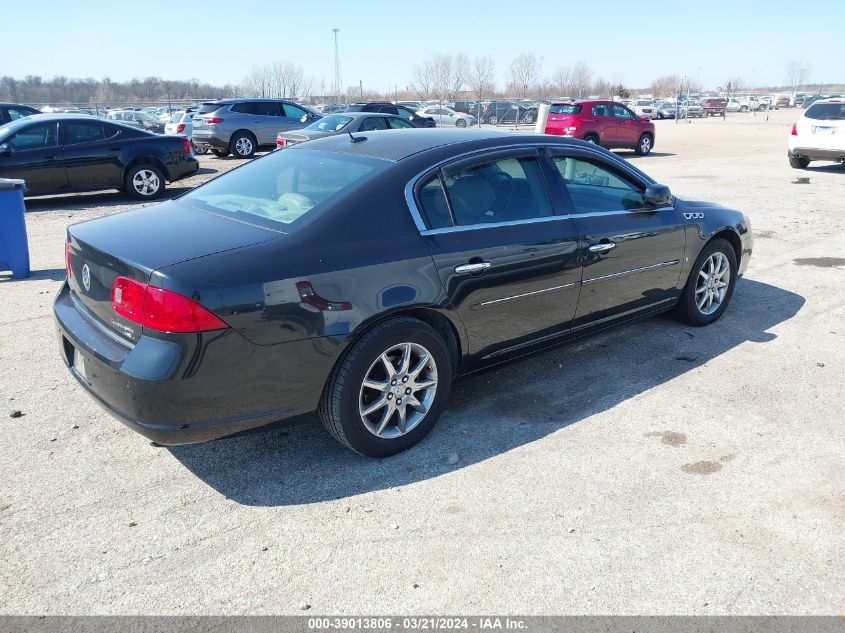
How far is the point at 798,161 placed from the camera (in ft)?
56.9

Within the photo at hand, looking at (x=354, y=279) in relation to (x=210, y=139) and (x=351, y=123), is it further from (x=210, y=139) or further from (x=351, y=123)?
(x=210, y=139)

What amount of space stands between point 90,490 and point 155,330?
38.7 inches

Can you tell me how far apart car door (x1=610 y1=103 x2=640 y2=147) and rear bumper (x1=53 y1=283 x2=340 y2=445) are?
19658 millimetres

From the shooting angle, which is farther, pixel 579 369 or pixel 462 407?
pixel 579 369

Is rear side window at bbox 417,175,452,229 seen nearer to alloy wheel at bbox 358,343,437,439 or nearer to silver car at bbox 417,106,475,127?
alloy wheel at bbox 358,343,437,439

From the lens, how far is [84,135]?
11.6 meters

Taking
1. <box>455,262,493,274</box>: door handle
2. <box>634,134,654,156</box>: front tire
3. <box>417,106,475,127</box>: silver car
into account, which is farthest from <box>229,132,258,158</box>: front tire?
<box>455,262,493,274</box>: door handle

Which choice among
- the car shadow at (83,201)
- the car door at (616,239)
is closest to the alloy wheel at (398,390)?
the car door at (616,239)

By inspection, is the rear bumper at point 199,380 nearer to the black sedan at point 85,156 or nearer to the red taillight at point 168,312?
the red taillight at point 168,312

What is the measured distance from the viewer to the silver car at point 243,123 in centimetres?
1905

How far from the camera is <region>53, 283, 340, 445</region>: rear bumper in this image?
3.02 metres

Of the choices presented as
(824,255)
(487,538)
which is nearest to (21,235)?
(487,538)

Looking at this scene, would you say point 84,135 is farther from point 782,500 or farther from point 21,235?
point 782,500

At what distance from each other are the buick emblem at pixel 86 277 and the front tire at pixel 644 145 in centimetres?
2046
